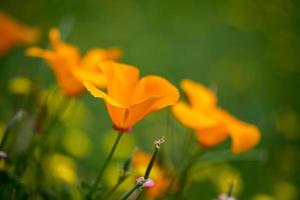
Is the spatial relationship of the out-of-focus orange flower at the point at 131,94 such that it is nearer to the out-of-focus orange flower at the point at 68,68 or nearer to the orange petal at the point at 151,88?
the orange petal at the point at 151,88

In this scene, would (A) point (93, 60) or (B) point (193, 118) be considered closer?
(B) point (193, 118)

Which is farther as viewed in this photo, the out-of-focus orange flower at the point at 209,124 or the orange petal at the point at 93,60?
the orange petal at the point at 93,60

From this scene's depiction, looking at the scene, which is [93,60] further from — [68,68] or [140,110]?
[140,110]

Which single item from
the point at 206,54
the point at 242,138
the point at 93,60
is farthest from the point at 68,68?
the point at 206,54

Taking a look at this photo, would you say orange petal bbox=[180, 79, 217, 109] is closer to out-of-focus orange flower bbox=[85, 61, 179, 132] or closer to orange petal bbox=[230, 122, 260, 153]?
orange petal bbox=[230, 122, 260, 153]

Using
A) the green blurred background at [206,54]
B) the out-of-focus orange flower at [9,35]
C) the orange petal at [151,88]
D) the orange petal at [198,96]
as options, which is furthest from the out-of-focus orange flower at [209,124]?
the green blurred background at [206,54]
